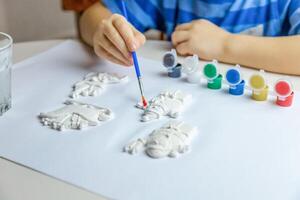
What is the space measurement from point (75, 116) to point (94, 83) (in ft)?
0.38

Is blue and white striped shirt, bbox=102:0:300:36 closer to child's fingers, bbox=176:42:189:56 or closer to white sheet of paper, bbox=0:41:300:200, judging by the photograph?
child's fingers, bbox=176:42:189:56

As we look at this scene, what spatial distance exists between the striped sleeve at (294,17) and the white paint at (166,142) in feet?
1.17

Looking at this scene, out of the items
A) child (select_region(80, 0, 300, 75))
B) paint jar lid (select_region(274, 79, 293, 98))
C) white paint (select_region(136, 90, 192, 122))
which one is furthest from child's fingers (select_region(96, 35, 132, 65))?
paint jar lid (select_region(274, 79, 293, 98))

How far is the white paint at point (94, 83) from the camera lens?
69 cm

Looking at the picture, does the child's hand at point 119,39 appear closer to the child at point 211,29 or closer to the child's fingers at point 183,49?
the child at point 211,29

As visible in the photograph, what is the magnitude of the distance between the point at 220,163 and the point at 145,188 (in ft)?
0.31

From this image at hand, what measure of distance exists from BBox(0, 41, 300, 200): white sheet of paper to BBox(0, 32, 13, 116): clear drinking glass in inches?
0.6

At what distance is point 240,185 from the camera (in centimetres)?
48

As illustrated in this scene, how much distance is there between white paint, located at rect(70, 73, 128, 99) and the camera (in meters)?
0.69

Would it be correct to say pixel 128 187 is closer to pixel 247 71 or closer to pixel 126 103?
pixel 126 103

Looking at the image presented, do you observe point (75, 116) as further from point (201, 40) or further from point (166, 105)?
point (201, 40)

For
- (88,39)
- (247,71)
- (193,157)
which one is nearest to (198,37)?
(247,71)

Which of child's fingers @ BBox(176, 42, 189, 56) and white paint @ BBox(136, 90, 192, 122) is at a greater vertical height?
white paint @ BBox(136, 90, 192, 122)

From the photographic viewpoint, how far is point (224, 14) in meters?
0.90
